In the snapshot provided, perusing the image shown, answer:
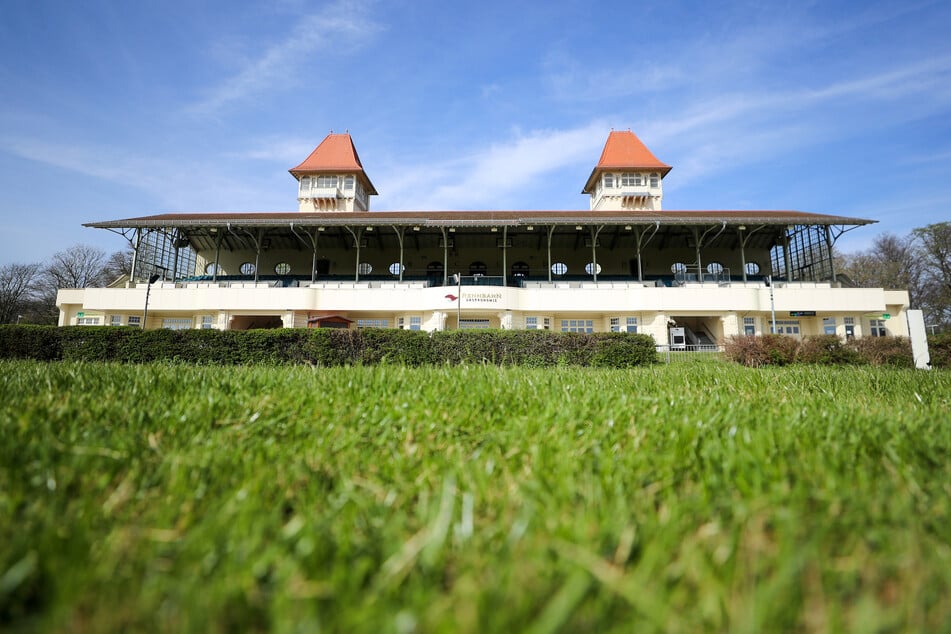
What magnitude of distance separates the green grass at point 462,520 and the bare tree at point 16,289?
193 ft

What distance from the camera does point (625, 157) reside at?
45.2m

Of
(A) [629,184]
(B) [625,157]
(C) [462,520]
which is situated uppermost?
(B) [625,157]

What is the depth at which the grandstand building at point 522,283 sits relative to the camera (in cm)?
2683

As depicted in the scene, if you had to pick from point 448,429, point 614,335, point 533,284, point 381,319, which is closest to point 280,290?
point 381,319

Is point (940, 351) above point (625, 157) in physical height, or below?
below

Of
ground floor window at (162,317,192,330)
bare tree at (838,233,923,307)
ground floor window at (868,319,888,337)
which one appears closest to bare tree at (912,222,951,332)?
bare tree at (838,233,923,307)

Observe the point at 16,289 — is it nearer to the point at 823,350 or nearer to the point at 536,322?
the point at 536,322

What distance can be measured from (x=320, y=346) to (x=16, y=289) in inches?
2110

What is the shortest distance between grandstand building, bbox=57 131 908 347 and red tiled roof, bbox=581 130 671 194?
1141 centimetres

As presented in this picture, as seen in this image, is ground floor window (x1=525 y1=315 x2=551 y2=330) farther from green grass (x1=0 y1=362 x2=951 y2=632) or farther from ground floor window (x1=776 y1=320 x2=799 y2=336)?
green grass (x1=0 y1=362 x2=951 y2=632)

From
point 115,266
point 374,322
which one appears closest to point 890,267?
point 374,322

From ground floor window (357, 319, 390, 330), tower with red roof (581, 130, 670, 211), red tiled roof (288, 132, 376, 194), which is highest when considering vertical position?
red tiled roof (288, 132, 376, 194)

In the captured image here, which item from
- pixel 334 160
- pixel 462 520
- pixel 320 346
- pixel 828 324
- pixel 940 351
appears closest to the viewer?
pixel 462 520

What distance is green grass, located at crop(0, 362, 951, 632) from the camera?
2.71 ft
